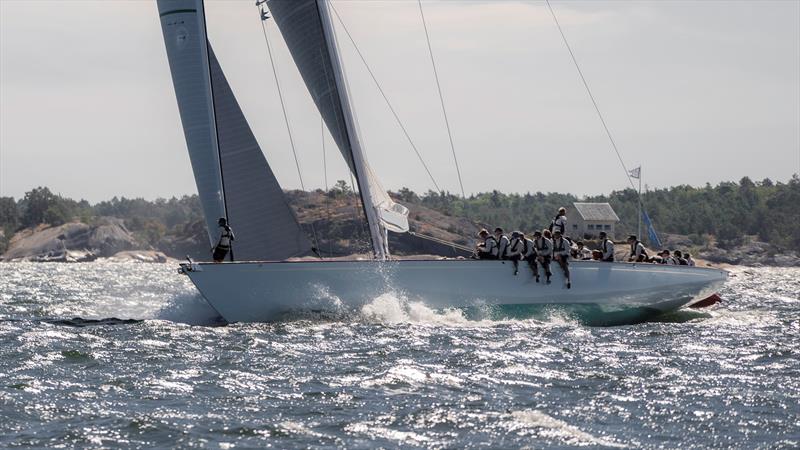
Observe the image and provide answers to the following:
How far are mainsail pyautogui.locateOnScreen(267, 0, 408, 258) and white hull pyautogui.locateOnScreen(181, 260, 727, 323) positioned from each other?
1088 mm

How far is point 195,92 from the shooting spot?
2192 centimetres

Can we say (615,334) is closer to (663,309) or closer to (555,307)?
(555,307)

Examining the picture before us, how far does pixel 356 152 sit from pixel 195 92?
11.4ft

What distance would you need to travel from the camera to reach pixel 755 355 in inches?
661

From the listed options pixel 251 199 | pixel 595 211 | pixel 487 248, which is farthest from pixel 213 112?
pixel 595 211

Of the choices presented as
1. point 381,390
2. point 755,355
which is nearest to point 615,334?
point 755,355

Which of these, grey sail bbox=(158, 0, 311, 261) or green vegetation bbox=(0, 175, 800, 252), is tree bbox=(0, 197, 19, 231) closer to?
green vegetation bbox=(0, 175, 800, 252)

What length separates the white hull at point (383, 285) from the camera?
1922 centimetres

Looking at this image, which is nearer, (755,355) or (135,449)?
(135,449)

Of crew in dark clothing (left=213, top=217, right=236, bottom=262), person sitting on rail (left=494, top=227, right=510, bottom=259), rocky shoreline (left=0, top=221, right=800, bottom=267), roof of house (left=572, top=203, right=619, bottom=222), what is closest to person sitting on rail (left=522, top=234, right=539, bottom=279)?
person sitting on rail (left=494, top=227, right=510, bottom=259)

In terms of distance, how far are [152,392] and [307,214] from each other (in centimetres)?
1161

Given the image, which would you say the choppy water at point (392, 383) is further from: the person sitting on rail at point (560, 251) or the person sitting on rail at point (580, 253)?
the person sitting on rail at point (580, 253)

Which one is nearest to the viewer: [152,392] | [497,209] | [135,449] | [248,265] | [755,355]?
[135,449]

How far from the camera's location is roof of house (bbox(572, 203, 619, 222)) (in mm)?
78062
